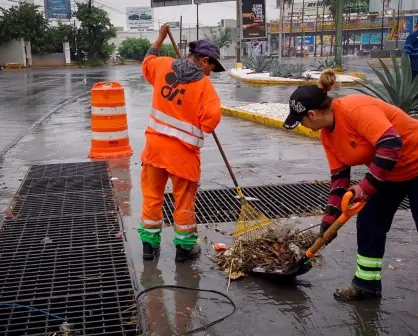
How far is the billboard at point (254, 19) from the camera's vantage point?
95.0ft

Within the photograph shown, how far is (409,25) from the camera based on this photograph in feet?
190

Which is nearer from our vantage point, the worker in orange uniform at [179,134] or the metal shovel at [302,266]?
the metal shovel at [302,266]

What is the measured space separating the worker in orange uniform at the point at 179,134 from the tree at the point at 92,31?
167 feet

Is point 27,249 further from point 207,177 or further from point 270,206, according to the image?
point 207,177

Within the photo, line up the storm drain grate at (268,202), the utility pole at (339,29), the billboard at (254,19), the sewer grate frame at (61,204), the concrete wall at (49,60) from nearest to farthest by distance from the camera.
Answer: the storm drain grate at (268,202)
the sewer grate frame at (61,204)
the utility pole at (339,29)
the billboard at (254,19)
the concrete wall at (49,60)

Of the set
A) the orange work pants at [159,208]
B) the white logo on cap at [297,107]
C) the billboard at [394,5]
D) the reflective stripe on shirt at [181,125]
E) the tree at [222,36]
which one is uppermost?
the billboard at [394,5]

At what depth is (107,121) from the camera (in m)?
7.74

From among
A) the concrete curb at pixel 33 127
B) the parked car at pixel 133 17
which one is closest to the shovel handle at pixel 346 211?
the concrete curb at pixel 33 127

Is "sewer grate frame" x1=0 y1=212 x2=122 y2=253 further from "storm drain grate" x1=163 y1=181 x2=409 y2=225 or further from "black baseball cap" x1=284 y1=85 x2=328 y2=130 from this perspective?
"black baseball cap" x1=284 y1=85 x2=328 y2=130

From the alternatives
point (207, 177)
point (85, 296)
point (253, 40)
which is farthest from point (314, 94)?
point (253, 40)

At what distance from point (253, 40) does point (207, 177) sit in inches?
949

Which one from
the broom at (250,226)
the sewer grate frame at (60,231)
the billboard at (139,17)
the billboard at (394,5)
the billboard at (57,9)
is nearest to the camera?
the broom at (250,226)

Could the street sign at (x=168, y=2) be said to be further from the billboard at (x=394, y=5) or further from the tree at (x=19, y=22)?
the billboard at (x=394, y=5)

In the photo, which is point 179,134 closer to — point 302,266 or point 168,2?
point 302,266
